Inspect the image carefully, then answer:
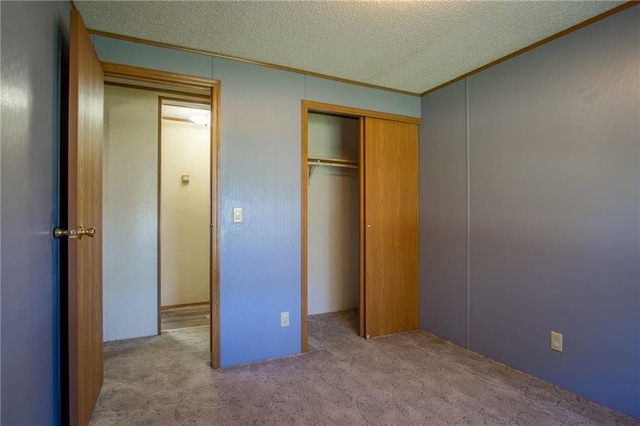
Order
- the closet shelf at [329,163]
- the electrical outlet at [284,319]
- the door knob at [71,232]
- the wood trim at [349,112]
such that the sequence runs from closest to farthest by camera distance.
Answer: the door knob at [71,232], the electrical outlet at [284,319], the wood trim at [349,112], the closet shelf at [329,163]

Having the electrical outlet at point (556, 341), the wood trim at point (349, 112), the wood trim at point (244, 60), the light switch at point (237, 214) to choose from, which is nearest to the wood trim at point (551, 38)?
the wood trim at point (349, 112)

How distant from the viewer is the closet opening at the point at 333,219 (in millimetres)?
3778

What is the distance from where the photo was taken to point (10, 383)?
1052 mm

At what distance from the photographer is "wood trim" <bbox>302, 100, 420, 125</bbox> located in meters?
2.82

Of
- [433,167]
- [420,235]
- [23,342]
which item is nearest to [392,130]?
[433,167]

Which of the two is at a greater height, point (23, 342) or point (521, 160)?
point (521, 160)

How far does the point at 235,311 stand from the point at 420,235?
190cm

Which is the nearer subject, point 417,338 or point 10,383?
point 10,383

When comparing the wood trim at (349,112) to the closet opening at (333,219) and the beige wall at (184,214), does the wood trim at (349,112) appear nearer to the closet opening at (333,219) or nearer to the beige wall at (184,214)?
the closet opening at (333,219)

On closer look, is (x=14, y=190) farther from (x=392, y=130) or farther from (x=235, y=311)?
(x=392, y=130)

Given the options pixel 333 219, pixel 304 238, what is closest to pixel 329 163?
pixel 333 219

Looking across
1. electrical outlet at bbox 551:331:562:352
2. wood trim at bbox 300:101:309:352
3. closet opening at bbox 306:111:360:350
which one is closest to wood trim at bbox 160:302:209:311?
closet opening at bbox 306:111:360:350

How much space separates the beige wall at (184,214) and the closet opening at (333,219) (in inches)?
59.6

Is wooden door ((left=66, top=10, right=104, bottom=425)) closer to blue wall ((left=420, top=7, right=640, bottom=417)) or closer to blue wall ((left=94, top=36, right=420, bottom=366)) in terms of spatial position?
blue wall ((left=94, top=36, right=420, bottom=366))
